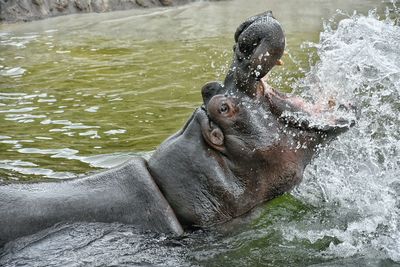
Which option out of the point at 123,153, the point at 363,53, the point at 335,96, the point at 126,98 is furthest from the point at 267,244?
the point at 126,98

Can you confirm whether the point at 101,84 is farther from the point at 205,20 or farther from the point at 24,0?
the point at 24,0

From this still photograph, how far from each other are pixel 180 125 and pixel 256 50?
3.56 m

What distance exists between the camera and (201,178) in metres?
4.14

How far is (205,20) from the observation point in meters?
16.8

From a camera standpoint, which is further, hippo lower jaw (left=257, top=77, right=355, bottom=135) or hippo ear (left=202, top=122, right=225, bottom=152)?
hippo lower jaw (left=257, top=77, right=355, bottom=135)

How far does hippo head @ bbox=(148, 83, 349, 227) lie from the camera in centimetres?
414

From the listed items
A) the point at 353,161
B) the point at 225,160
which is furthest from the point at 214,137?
the point at 353,161

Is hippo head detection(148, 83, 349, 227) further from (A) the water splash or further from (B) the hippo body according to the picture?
(A) the water splash

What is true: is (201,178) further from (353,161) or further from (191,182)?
(353,161)

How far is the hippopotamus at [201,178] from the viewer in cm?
407

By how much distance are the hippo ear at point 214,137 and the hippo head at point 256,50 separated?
28cm

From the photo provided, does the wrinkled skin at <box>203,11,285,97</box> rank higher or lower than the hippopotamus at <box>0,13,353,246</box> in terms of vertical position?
higher

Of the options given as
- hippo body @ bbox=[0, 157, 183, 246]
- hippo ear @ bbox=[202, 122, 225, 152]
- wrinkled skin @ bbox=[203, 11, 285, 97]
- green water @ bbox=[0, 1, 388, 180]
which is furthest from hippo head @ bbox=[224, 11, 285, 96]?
green water @ bbox=[0, 1, 388, 180]

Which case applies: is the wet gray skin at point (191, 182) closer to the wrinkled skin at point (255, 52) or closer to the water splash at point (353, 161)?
the wrinkled skin at point (255, 52)
